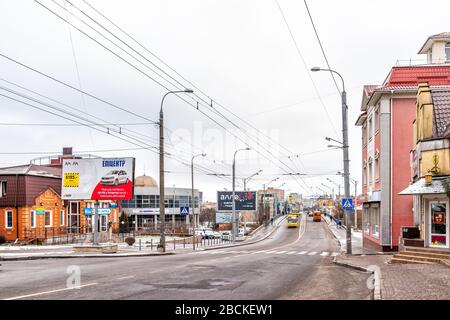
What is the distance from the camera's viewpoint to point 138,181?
110125 millimetres

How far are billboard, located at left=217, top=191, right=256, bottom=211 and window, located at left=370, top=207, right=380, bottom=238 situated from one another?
4096 cm

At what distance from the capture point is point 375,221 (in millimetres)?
36688

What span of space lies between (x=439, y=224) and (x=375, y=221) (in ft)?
44.2

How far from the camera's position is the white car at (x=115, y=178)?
111 ft

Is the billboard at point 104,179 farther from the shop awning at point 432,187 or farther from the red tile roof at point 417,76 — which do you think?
the shop awning at point 432,187

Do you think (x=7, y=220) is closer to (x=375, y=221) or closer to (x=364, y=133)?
(x=375, y=221)

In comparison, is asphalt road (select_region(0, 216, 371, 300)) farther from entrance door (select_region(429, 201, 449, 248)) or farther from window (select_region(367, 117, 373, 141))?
window (select_region(367, 117, 373, 141))

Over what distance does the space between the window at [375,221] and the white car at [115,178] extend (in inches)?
659

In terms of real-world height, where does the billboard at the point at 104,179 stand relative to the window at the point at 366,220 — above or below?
above

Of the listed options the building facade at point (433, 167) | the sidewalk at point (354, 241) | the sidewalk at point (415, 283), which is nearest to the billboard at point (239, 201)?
Answer: the sidewalk at point (354, 241)

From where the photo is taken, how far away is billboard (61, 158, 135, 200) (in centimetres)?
3391
